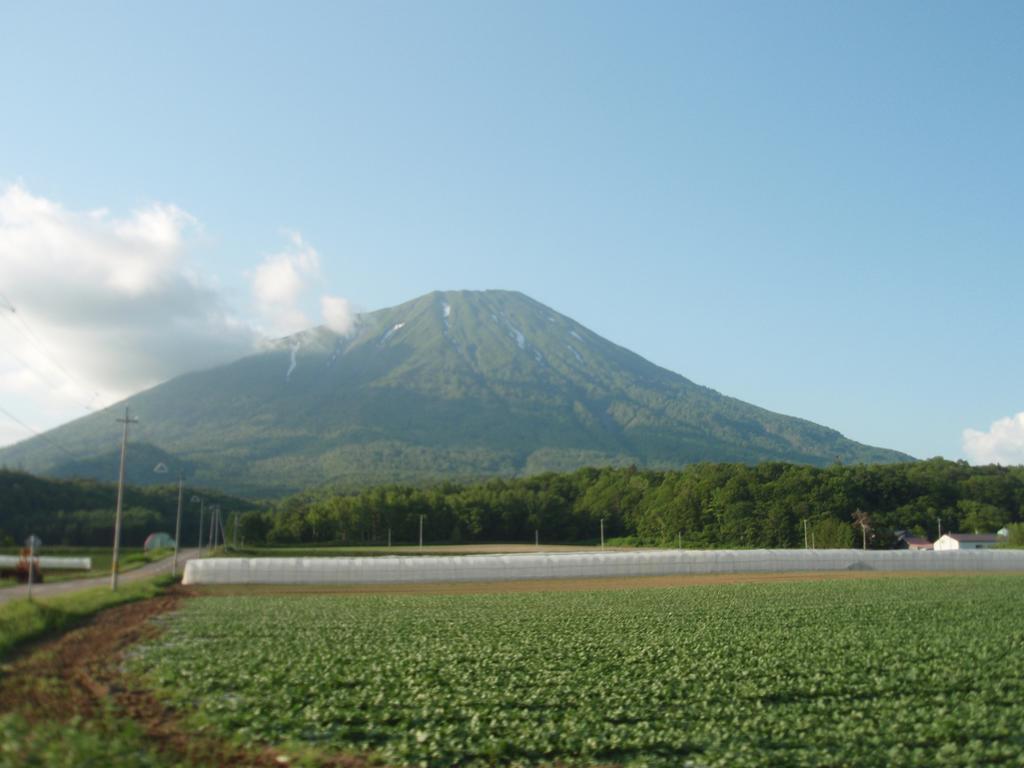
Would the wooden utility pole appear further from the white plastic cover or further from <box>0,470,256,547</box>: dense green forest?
<box>0,470,256,547</box>: dense green forest

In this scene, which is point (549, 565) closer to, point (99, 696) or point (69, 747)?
point (99, 696)

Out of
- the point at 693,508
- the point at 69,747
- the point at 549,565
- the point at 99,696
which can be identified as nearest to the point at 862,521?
the point at 693,508

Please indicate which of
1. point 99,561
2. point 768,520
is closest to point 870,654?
point 99,561

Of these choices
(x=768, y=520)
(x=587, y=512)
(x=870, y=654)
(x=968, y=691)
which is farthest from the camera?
(x=587, y=512)

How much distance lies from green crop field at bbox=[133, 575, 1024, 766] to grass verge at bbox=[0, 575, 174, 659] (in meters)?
3.02

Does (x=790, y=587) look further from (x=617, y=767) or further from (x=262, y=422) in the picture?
(x=262, y=422)

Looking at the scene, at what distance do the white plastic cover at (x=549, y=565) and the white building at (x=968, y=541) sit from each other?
29344mm

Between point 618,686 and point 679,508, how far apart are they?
85.4 metres

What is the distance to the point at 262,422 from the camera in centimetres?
18125

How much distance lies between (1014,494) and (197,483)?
113158mm

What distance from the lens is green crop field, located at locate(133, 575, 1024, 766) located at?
1001 centimetres

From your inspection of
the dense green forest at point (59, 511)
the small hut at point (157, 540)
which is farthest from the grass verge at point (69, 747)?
the small hut at point (157, 540)

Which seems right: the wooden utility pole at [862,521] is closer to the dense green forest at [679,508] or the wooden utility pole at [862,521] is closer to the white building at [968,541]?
the dense green forest at [679,508]

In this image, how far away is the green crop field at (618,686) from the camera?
32.8 ft
